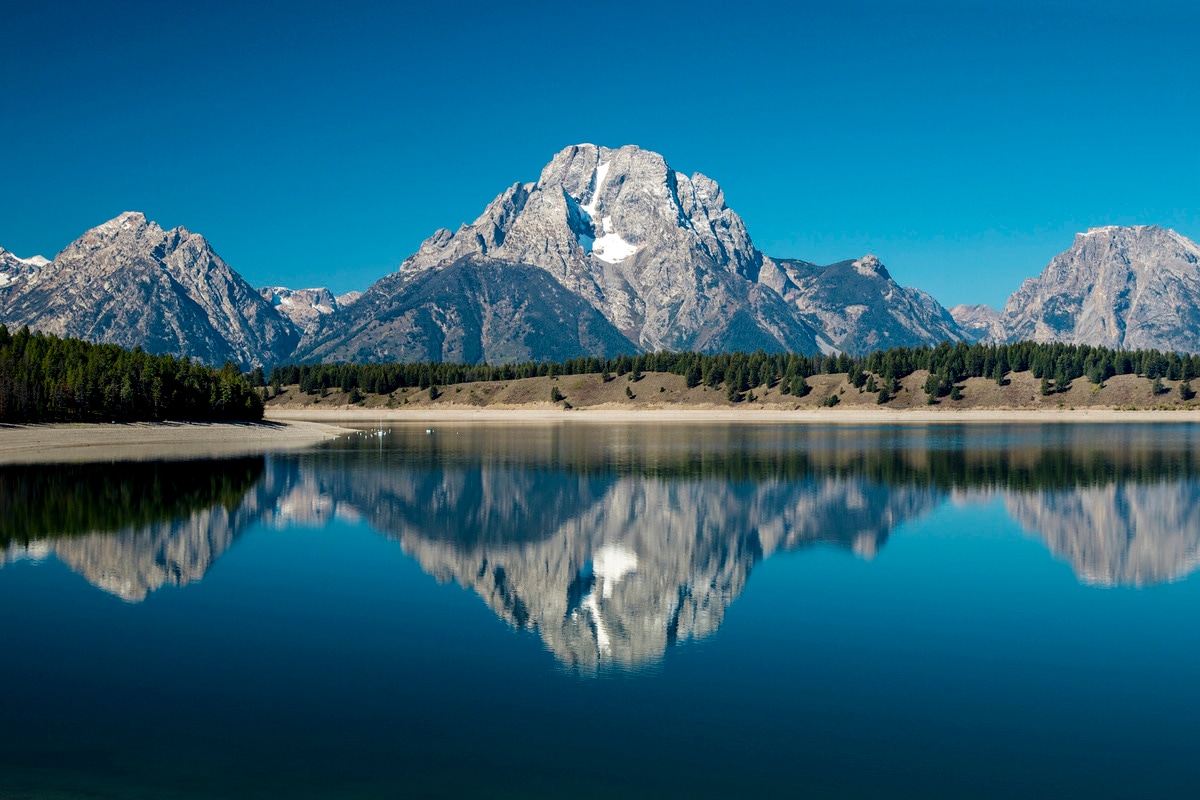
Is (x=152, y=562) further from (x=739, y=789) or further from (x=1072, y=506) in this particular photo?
(x=1072, y=506)

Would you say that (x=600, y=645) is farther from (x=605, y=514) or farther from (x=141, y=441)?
(x=141, y=441)

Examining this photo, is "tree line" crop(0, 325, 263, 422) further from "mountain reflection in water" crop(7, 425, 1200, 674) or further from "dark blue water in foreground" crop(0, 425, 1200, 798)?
"dark blue water in foreground" crop(0, 425, 1200, 798)

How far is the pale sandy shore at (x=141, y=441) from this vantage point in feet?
292

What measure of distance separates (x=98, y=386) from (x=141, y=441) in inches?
317

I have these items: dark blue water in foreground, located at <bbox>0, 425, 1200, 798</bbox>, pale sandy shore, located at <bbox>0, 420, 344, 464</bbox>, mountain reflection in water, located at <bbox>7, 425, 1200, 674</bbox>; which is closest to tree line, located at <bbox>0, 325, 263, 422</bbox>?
pale sandy shore, located at <bbox>0, 420, 344, 464</bbox>

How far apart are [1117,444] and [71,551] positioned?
341 feet

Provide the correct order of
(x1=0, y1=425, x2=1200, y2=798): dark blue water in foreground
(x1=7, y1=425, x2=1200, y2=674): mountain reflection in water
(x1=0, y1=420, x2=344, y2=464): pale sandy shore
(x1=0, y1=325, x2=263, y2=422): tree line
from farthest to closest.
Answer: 1. (x1=0, y1=325, x2=263, y2=422): tree line
2. (x1=0, y1=420, x2=344, y2=464): pale sandy shore
3. (x1=7, y1=425, x2=1200, y2=674): mountain reflection in water
4. (x1=0, y1=425, x2=1200, y2=798): dark blue water in foreground

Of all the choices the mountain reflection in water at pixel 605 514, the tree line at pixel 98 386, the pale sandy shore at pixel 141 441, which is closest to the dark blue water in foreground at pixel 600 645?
the mountain reflection in water at pixel 605 514

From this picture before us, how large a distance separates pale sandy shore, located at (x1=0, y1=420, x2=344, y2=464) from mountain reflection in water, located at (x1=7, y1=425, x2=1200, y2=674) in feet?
37.4

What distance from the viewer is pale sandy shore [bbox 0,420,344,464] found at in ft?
292

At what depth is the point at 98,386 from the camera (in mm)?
109938

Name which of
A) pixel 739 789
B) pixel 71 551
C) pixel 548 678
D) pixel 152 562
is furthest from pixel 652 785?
pixel 71 551

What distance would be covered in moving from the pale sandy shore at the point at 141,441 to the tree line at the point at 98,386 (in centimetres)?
215

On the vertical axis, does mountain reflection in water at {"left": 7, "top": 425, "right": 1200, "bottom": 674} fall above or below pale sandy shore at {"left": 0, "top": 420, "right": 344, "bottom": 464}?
below
